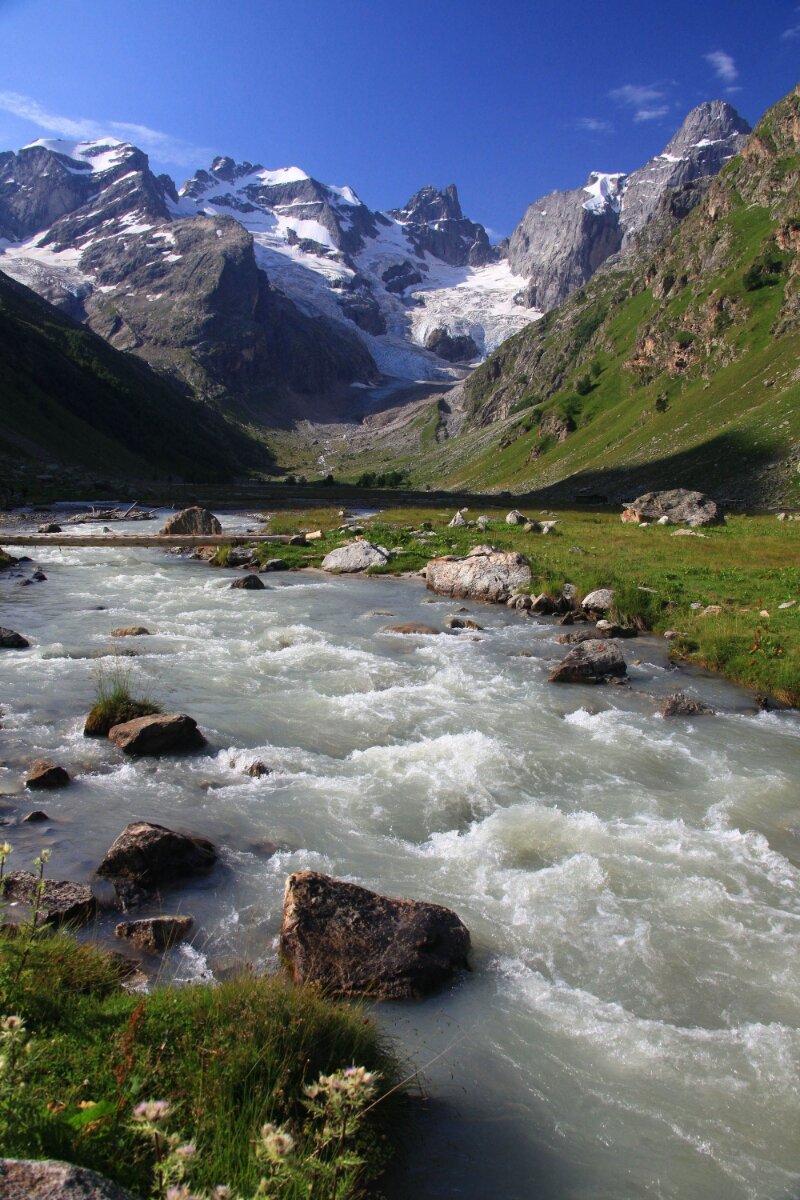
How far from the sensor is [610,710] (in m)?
17.1

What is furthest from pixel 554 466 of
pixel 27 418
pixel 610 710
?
pixel 610 710

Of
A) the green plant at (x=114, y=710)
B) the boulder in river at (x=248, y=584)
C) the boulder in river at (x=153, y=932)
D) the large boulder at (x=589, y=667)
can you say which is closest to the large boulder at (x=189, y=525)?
the boulder in river at (x=248, y=584)

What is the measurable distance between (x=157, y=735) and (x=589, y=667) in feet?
36.5

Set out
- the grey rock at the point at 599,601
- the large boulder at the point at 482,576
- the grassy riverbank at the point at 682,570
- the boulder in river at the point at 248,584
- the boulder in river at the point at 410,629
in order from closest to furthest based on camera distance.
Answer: the grassy riverbank at the point at 682,570 → the boulder in river at the point at 410,629 → the grey rock at the point at 599,601 → the large boulder at the point at 482,576 → the boulder in river at the point at 248,584

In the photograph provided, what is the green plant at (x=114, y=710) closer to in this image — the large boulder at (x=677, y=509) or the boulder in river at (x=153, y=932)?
the boulder in river at (x=153, y=932)

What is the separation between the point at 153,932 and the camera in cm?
782

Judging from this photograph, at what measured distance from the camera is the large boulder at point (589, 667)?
1923 centimetres

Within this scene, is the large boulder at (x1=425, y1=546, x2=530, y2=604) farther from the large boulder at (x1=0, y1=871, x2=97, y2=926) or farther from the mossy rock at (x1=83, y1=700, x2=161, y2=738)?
the large boulder at (x1=0, y1=871, x2=97, y2=926)

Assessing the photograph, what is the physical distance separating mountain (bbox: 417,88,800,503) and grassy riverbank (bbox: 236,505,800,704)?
116ft

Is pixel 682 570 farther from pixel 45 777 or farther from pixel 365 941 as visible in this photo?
pixel 365 941

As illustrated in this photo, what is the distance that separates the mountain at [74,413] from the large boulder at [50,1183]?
109764mm

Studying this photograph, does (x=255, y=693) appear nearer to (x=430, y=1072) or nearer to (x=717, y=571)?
(x=430, y=1072)

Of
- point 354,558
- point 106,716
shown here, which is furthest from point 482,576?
point 106,716

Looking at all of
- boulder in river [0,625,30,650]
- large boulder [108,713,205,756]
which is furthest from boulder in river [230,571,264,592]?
large boulder [108,713,205,756]
